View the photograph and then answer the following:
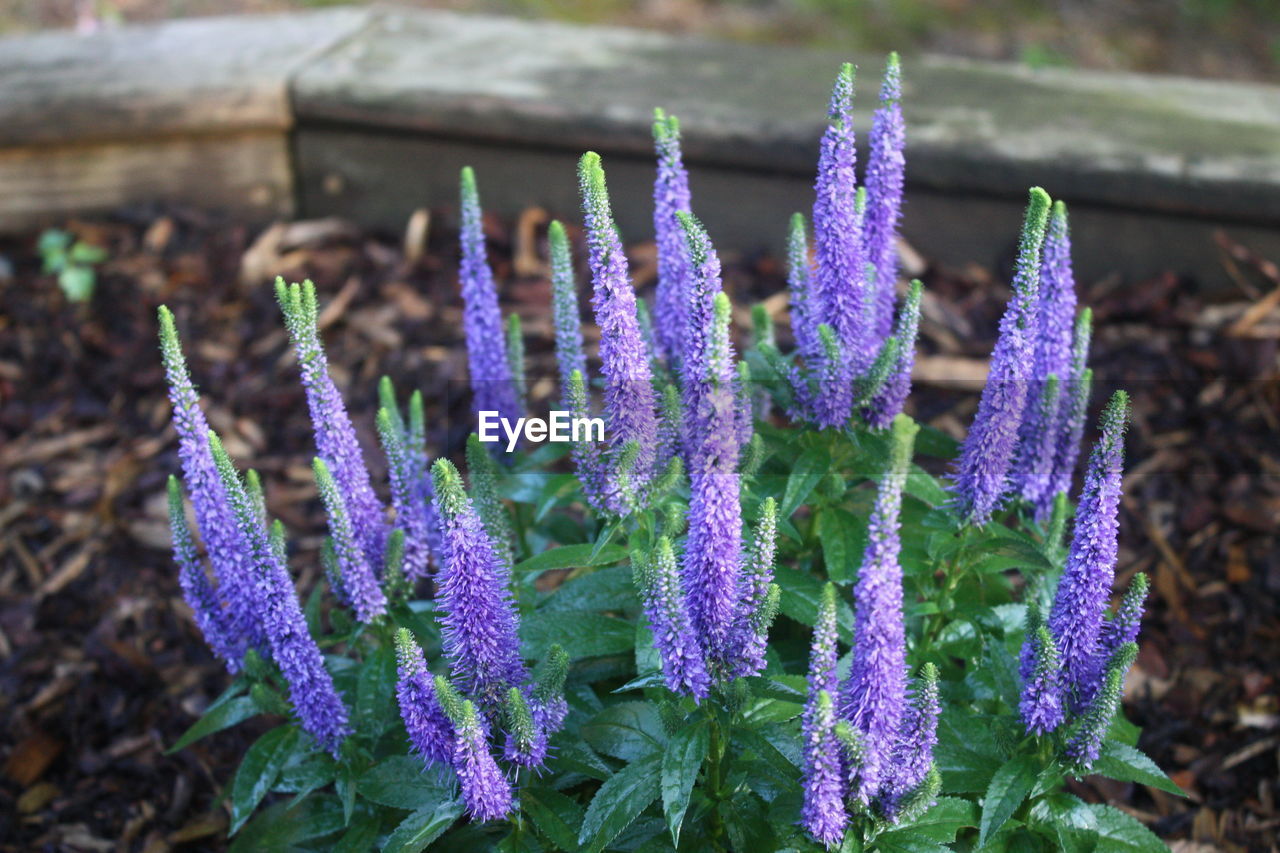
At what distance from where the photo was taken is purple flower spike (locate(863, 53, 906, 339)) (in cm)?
274

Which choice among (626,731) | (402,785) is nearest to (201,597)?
(402,785)

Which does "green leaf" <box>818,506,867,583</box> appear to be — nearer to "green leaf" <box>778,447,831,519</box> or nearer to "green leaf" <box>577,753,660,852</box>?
"green leaf" <box>778,447,831,519</box>

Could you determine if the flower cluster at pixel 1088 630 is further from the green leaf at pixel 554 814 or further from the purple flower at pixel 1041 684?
the green leaf at pixel 554 814

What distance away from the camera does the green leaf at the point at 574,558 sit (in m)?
2.56

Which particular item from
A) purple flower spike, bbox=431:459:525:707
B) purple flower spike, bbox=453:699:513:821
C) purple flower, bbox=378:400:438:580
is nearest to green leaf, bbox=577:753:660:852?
purple flower spike, bbox=453:699:513:821

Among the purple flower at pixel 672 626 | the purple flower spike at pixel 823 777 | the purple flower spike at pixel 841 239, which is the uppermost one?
the purple flower spike at pixel 841 239

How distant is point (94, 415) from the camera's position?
514 centimetres

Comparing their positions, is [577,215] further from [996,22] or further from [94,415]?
[996,22]

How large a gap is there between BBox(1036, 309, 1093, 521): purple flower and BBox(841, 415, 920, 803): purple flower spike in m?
0.96

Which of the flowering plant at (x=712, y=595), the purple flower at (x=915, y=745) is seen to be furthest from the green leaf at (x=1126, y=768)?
the purple flower at (x=915, y=745)

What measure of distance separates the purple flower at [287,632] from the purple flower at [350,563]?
0.12m

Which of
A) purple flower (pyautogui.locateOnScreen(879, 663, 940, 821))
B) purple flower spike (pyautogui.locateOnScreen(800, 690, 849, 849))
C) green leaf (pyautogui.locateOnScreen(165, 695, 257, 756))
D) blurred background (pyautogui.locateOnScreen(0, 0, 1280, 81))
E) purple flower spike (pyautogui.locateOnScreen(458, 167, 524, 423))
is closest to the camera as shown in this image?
purple flower spike (pyautogui.locateOnScreen(800, 690, 849, 849))

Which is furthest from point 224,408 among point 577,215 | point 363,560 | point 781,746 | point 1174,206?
point 1174,206

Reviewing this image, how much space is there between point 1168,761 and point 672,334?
210cm
